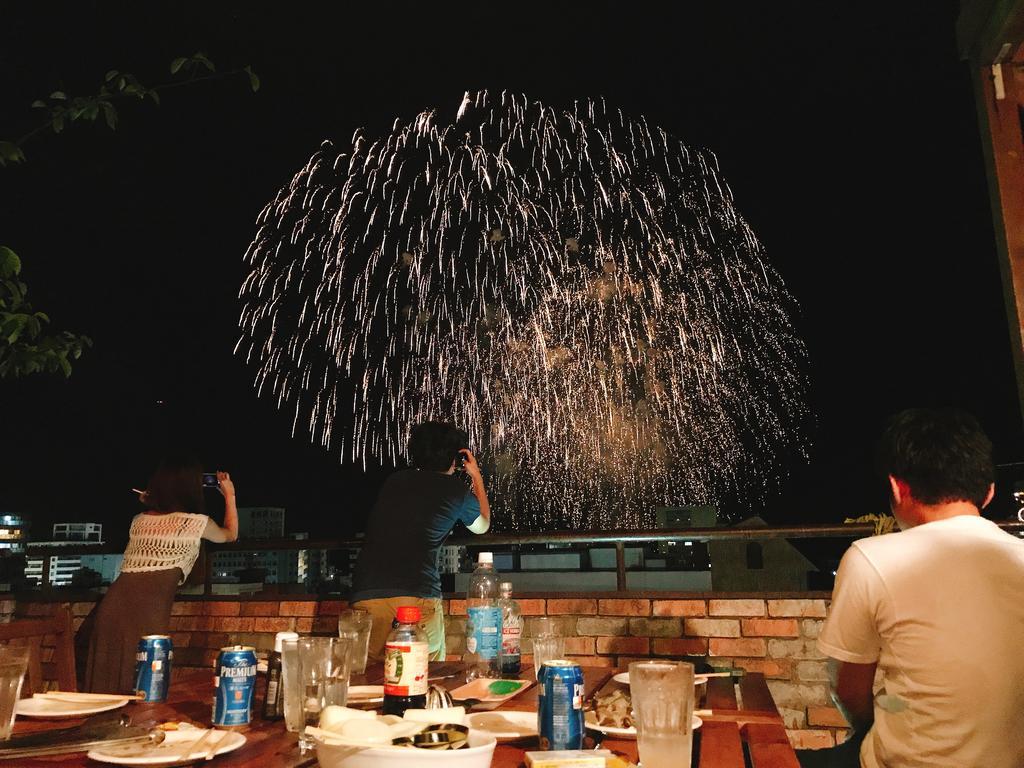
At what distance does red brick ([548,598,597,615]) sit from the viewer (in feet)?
11.3

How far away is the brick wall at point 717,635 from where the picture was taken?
123 inches

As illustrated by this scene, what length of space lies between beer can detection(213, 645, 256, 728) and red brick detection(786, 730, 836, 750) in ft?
8.21

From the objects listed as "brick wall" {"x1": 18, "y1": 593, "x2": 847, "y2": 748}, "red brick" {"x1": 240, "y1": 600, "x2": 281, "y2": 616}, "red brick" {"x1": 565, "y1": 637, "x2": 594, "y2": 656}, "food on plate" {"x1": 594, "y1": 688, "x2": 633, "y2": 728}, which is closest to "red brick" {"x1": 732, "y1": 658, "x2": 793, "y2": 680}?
"brick wall" {"x1": 18, "y1": 593, "x2": 847, "y2": 748}

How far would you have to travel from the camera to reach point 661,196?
8914mm

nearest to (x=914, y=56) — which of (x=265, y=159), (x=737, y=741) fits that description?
(x=265, y=159)

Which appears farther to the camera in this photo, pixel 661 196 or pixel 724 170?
pixel 724 170

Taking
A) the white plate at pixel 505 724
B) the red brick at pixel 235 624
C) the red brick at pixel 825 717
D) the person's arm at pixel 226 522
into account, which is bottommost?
the red brick at pixel 825 717

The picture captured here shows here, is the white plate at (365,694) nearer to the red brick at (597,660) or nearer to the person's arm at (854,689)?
the person's arm at (854,689)

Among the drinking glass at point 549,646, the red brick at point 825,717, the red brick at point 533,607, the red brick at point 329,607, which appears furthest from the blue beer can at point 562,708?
the red brick at point 329,607

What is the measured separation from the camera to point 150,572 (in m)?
3.11

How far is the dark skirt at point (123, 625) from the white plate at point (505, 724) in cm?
206

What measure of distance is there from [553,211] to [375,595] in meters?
6.57

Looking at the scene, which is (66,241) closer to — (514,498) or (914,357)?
(514,498)

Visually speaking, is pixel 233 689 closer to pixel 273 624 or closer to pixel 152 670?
pixel 152 670
